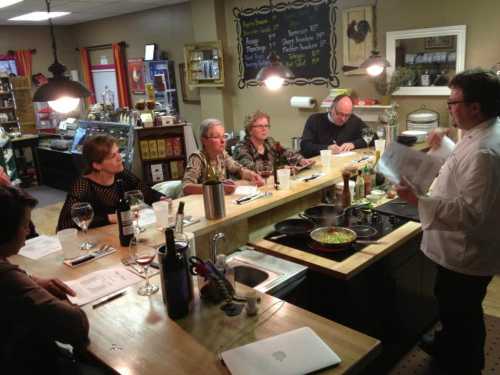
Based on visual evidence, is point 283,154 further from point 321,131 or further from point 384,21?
point 384,21

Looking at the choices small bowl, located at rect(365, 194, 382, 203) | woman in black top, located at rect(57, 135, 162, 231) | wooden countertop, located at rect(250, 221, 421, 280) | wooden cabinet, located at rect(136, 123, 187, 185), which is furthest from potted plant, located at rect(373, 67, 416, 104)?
woman in black top, located at rect(57, 135, 162, 231)

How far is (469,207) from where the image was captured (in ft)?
6.07

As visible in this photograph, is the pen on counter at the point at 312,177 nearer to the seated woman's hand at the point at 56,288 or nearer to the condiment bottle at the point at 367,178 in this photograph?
the condiment bottle at the point at 367,178

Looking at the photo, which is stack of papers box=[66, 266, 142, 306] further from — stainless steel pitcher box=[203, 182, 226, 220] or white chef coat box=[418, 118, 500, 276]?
white chef coat box=[418, 118, 500, 276]

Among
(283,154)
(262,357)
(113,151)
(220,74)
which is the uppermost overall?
(220,74)

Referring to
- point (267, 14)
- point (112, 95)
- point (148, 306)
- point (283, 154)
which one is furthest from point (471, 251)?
point (112, 95)

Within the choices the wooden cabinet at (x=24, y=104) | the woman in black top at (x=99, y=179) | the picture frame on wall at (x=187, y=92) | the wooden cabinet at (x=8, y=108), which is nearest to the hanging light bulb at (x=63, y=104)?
the woman in black top at (x=99, y=179)

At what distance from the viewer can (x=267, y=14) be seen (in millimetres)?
5840

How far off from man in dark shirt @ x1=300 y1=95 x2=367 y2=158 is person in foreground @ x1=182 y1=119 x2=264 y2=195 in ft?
4.07

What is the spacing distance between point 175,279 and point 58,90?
182cm

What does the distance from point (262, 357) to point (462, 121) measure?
54.4 inches

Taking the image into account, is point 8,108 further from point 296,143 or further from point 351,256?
point 351,256

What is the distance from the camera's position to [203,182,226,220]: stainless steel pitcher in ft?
7.39

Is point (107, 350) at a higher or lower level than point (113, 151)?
lower
